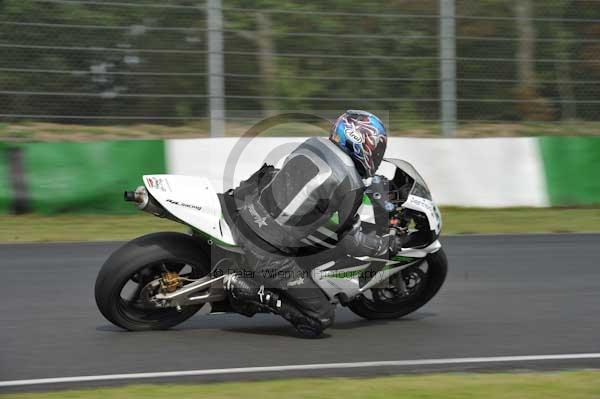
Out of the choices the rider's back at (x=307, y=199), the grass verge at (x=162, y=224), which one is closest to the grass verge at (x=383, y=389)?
the rider's back at (x=307, y=199)

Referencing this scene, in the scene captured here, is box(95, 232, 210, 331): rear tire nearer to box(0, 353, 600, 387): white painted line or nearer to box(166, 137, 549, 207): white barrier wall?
box(0, 353, 600, 387): white painted line

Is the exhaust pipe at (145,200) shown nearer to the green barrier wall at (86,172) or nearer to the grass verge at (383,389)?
the grass verge at (383,389)

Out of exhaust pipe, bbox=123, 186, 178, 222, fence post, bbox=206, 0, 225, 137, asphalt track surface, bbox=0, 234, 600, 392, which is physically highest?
fence post, bbox=206, 0, 225, 137

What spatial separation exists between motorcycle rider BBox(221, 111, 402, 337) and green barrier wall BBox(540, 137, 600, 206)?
6550 millimetres

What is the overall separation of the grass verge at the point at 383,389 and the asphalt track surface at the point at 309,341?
186mm

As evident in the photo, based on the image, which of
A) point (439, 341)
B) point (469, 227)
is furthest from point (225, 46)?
point (439, 341)

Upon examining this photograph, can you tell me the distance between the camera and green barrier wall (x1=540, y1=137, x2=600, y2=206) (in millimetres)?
12086

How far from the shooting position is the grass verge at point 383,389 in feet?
15.8

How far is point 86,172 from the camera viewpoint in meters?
11.3

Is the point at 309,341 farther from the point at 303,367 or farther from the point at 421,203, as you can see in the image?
the point at 421,203

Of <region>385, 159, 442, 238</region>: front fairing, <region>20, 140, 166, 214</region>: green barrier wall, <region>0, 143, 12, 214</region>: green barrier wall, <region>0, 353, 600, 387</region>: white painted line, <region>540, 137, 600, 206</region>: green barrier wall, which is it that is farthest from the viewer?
<region>540, 137, 600, 206</region>: green barrier wall

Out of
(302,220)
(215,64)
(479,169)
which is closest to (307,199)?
(302,220)

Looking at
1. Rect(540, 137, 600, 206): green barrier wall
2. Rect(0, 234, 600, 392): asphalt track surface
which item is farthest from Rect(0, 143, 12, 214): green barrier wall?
Rect(540, 137, 600, 206): green barrier wall

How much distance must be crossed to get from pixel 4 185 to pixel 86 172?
3.13 ft
